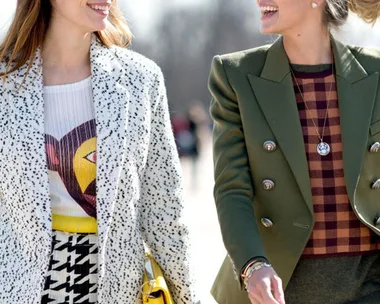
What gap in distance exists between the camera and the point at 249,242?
556 centimetres

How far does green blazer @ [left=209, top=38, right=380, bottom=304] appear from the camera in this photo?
5750 millimetres

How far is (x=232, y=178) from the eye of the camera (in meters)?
5.77

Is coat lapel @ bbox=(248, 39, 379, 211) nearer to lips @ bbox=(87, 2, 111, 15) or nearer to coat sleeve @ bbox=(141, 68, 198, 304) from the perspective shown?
coat sleeve @ bbox=(141, 68, 198, 304)

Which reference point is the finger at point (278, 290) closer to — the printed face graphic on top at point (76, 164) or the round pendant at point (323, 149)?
the round pendant at point (323, 149)

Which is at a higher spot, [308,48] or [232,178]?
[308,48]

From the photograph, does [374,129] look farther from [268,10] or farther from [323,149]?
[268,10]

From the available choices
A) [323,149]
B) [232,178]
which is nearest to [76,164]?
[232,178]

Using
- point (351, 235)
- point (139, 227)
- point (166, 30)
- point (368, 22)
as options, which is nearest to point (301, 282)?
point (351, 235)

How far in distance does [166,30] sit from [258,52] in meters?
81.9

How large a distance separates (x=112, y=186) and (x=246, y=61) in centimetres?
90

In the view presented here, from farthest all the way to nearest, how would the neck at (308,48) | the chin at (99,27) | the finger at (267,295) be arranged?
the neck at (308,48), the chin at (99,27), the finger at (267,295)

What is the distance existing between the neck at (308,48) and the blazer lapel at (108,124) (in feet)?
2.48

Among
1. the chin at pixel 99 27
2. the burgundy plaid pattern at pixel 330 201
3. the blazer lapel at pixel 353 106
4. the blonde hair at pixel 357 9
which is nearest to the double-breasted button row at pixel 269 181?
the burgundy plaid pattern at pixel 330 201

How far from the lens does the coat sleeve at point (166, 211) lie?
5793 mm
